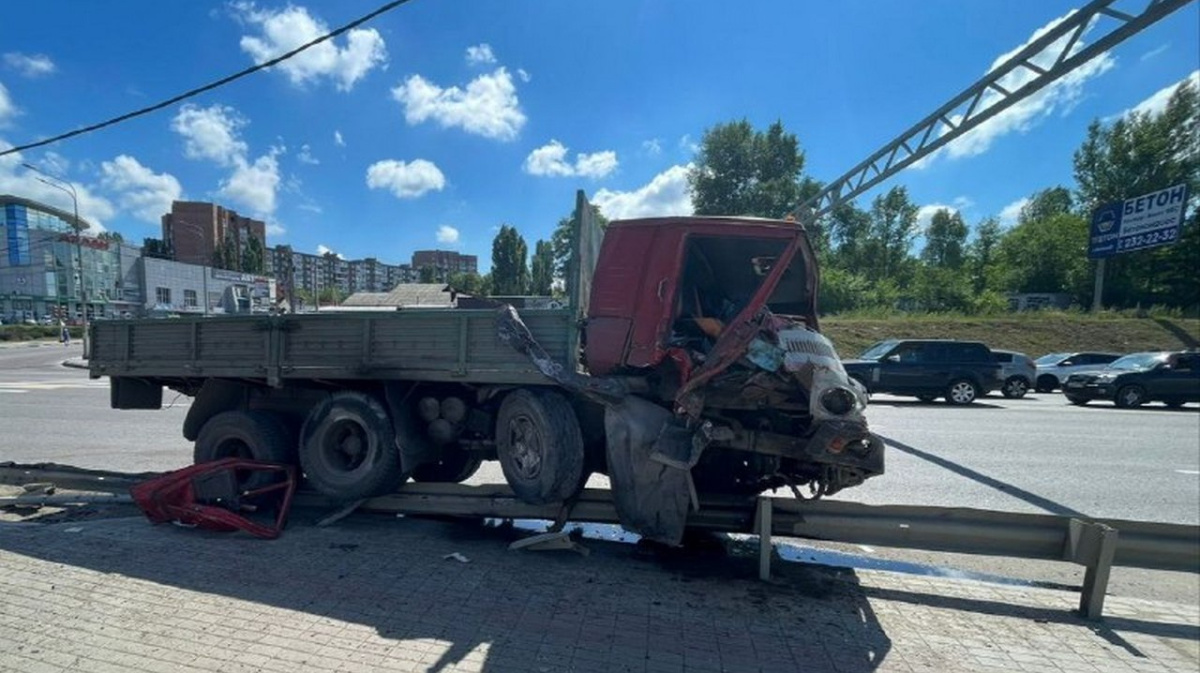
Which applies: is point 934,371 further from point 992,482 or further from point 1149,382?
point 992,482

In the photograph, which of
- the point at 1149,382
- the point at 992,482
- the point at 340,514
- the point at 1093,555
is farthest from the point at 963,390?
the point at 340,514

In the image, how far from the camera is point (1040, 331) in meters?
27.0

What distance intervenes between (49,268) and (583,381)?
79131 mm

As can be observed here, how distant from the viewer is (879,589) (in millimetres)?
3686

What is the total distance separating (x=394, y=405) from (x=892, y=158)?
12149 mm

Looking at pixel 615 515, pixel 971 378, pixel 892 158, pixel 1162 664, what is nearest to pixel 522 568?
pixel 615 515

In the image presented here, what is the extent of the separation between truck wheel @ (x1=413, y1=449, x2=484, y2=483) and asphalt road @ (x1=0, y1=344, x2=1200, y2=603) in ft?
2.15

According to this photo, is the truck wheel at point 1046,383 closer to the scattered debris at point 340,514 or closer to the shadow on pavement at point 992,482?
the shadow on pavement at point 992,482

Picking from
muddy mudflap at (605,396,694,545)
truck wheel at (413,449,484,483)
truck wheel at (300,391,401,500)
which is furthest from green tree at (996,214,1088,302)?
truck wheel at (300,391,401,500)

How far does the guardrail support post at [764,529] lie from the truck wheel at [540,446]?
4.59ft

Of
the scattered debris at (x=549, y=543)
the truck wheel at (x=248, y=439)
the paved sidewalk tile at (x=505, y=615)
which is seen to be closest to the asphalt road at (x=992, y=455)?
the paved sidewalk tile at (x=505, y=615)

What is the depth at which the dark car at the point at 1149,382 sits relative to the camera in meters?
14.0

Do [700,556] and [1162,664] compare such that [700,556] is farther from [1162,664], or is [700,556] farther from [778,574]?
[1162,664]

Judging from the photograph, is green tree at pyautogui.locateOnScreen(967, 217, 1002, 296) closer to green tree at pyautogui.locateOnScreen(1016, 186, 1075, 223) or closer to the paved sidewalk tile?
green tree at pyautogui.locateOnScreen(1016, 186, 1075, 223)
